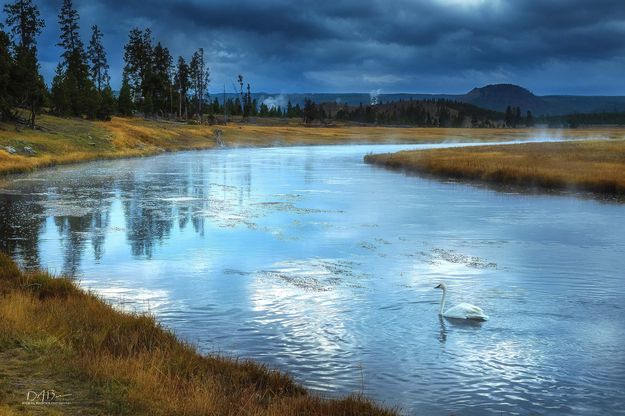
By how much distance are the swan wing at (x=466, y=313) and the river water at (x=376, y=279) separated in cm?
21

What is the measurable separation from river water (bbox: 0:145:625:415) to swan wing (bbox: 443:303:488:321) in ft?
0.68

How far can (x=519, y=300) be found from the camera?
15805 millimetres

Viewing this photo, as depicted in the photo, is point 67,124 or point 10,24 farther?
point 10,24

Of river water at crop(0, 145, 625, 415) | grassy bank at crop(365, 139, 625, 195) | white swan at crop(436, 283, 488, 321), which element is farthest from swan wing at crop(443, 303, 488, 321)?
grassy bank at crop(365, 139, 625, 195)

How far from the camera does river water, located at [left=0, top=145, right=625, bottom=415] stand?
10961 mm

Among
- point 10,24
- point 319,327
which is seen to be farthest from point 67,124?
point 319,327

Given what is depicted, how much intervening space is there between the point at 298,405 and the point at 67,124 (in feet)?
243

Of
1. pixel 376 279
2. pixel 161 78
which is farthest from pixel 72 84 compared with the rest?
pixel 376 279

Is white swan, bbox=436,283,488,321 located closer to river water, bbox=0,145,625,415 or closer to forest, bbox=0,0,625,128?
river water, bbox=0,145,625,415

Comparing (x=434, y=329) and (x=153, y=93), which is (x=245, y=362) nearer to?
A: (x=434, y=329)
